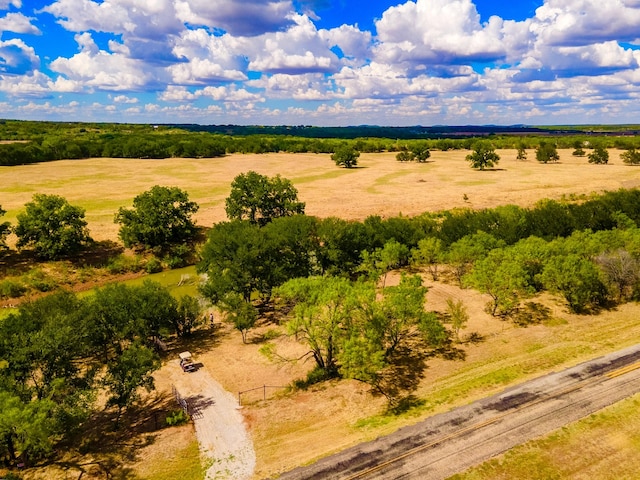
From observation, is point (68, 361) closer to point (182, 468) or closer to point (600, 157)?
point (182, 468)

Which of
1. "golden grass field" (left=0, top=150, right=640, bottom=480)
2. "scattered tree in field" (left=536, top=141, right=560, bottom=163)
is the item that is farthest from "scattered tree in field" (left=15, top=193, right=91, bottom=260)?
"scattered tree in field" (left=536, top=141, right=560, bottom=163)

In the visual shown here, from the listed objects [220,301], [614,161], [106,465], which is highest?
[614,161]

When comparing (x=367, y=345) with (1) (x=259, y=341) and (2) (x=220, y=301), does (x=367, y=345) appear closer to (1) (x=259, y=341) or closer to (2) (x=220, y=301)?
(1) (x=259, y=341)

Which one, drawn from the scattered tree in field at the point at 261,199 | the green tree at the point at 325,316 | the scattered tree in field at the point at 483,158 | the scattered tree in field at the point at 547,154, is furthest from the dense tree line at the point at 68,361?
the scattered tree in field at the point at 547,154

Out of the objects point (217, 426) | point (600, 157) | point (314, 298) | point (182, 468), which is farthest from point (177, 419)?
point (600, 157)

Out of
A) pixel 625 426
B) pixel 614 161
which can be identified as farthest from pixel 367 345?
pixel 614 161

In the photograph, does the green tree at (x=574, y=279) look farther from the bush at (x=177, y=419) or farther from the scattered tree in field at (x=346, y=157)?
the scattered tree in field at (x=346, y=157)
